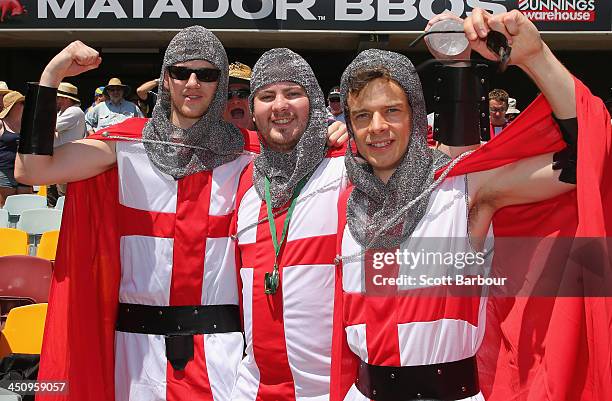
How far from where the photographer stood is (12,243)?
5723mm

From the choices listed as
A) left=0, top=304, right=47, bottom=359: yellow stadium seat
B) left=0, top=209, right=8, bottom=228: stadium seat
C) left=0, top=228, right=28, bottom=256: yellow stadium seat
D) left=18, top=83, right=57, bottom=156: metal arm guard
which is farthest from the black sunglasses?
left=0, top=209, right=8, bottom=228: stadium seat

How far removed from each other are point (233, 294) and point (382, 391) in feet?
2.92

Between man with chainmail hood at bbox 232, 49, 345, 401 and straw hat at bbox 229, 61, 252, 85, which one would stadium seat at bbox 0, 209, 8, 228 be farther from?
man with chainmail hood at bbox 232, 49, 345, 401

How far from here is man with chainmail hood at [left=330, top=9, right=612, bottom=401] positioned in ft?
6.95

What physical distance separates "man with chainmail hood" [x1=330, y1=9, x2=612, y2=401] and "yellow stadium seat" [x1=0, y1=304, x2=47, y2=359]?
223 cm

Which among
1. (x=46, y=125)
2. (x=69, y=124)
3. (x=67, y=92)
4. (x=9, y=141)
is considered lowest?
(x=46, y=125)

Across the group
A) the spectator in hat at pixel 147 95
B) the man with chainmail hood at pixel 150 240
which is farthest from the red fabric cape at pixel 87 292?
the spectator in hat at pixel 147 95

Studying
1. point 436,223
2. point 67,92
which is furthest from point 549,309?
point 67,92

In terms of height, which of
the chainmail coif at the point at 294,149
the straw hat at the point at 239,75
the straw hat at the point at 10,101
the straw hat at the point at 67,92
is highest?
the straw hat at the point at 67,92

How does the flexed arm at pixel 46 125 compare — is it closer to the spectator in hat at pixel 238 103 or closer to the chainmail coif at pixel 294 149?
the chainmail coif at pixel 294 149

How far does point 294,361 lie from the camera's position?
103 inches

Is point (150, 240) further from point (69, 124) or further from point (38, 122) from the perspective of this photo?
point (69, 124)

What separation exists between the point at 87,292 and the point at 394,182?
1356 millimetres

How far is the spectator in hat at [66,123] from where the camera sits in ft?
24.4
